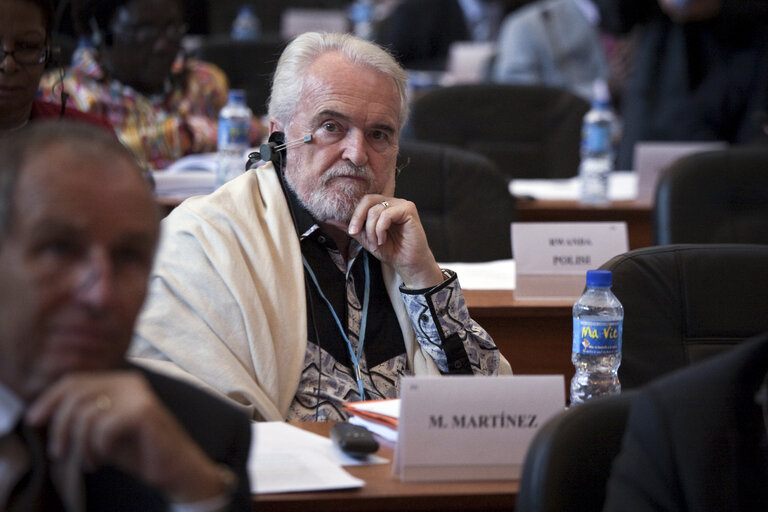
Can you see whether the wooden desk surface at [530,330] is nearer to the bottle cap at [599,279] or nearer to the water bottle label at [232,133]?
the bottle cap at [599,279]

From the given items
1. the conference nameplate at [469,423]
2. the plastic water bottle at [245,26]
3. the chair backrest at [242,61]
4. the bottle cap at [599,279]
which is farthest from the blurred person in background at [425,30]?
the conference nameplate at [469,423]

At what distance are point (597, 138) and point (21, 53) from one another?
8.03 feet

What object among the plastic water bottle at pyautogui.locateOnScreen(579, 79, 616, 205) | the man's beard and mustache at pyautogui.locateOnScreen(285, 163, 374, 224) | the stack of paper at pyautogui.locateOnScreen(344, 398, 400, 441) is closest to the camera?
the stack of paper at pyautogui.locateOnScreen(344, 398, 400, 441)

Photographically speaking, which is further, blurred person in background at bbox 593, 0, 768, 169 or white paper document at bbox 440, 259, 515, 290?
blurred person in background at bbox 593, 0, 768, 169

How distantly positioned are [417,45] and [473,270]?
4.37 m

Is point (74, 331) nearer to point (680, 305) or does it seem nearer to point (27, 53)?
point (680, 305)

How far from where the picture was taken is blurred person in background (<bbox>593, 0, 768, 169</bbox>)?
5.25 metres

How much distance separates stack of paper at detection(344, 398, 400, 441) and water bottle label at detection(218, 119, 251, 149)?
197 centimetres

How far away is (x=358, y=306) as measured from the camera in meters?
2.37

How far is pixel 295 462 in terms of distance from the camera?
1722mm

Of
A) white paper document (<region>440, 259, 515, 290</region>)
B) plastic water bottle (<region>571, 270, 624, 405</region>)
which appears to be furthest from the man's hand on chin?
white paper document (<region>440, 259, 515, 290</region>)

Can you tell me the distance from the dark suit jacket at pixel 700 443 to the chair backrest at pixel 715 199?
1914 mm

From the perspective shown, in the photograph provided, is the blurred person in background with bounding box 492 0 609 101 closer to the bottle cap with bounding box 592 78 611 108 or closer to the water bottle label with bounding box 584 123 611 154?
the bottle cap with bounding box 592 78 611 108

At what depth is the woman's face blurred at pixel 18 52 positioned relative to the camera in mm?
2535
